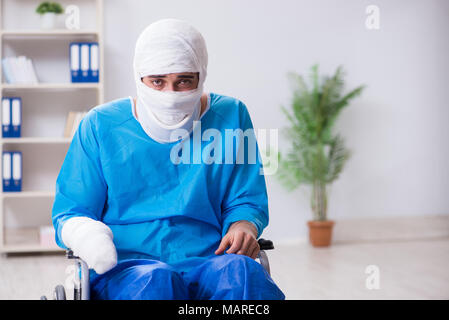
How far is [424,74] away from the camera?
4703mm

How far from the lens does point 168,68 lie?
150cm

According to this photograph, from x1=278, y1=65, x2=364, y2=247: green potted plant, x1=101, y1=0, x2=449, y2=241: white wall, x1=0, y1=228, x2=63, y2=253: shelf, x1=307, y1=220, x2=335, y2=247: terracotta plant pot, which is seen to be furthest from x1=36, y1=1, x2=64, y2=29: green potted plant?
x1=307, y1=220, x2=335, y2=247: terracotta plant pot

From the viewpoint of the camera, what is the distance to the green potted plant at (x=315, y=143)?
4.32 meters

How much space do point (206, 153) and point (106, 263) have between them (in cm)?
41

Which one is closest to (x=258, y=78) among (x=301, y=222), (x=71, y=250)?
(x=301, y=222)

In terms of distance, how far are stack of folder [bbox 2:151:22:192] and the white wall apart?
75 cm

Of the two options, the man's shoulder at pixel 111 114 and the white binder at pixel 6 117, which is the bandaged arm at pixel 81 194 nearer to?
the man's shoulder at pixel 111 114

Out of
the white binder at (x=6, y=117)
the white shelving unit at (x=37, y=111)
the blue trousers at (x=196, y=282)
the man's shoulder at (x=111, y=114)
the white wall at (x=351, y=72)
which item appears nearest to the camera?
the blue trousers at (x=196, y=282)

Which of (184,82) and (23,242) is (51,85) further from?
(184,82)

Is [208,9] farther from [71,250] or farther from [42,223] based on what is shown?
[71,250]

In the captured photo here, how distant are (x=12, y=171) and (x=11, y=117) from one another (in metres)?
0.35

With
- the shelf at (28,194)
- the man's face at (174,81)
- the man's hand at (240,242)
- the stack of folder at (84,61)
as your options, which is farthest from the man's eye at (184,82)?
the shelf at (28,194)

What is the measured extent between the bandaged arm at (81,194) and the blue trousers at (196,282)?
0.32 feet

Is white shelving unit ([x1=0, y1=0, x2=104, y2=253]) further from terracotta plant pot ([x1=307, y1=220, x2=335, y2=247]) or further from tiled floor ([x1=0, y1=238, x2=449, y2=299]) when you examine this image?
terracotta plant pot ([x1=307, y1=220, x2=335, y2=247])
